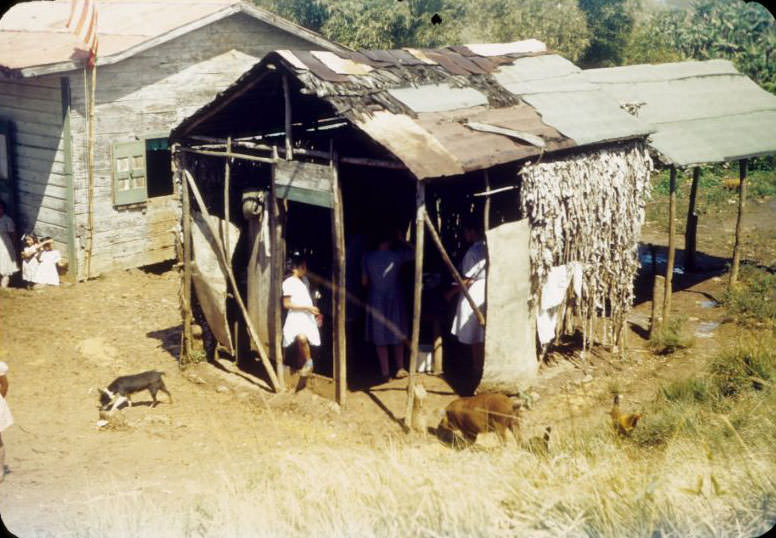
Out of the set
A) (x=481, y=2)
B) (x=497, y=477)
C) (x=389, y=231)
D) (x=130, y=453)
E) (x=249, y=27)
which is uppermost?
(x=481, y=2)

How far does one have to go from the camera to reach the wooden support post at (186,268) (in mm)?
9914

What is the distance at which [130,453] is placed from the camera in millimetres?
8062

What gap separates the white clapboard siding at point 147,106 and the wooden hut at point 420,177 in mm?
3826

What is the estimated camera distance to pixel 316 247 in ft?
35.1

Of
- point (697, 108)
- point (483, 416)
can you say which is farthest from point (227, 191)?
point (697, 108)

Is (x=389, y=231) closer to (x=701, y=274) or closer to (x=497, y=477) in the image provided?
(x=497, y=477)

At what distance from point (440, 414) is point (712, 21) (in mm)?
22961

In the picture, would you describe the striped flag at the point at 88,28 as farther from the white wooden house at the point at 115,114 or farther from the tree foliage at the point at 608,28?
the tree foliage at the point at 608,28

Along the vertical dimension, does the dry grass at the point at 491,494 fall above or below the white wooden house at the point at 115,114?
below

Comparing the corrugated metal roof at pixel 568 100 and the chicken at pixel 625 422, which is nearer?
the chicken at pixel 625 422

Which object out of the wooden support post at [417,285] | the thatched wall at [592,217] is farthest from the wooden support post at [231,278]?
the thatched wall at [592,217]

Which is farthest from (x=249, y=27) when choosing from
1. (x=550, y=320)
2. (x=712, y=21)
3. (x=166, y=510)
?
(x=712, y=21)

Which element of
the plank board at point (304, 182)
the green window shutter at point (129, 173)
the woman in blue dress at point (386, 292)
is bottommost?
the woman in blue dress at point (386, 292)

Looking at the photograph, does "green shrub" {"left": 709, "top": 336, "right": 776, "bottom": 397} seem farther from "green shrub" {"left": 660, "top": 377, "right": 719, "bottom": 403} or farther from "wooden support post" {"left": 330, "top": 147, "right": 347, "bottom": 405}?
"wooden support post" {"left": 330, "top": 147, "right": 347, "bottom": 405}
